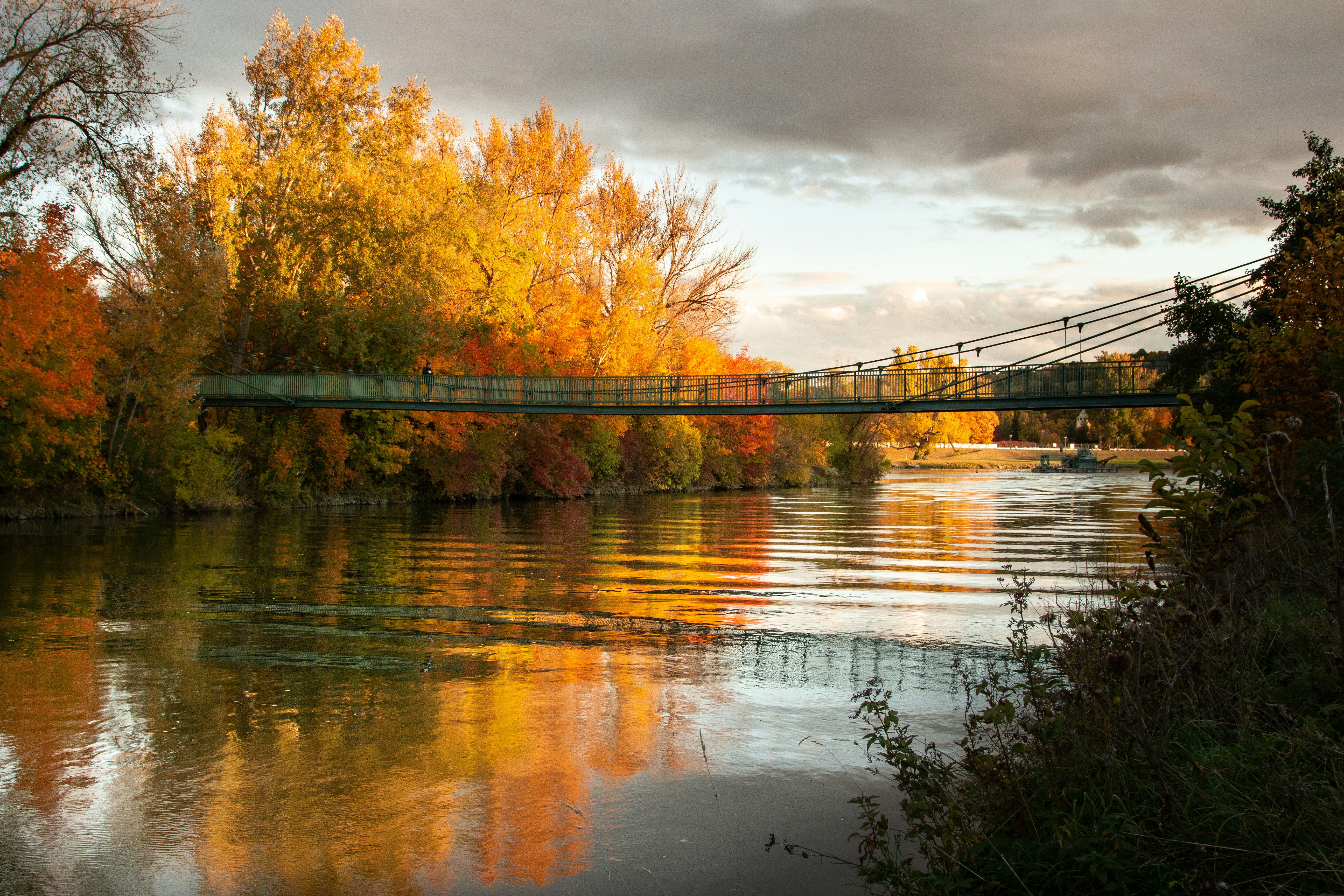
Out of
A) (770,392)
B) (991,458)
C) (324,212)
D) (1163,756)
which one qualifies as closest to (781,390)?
(770,392)

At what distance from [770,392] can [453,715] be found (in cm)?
3039

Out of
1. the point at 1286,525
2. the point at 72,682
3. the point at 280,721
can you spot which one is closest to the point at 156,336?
the point at 72,682

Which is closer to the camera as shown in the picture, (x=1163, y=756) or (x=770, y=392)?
(x=1163, y=756)

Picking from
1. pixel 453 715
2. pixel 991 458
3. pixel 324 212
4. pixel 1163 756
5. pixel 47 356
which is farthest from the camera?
pixel 991 458

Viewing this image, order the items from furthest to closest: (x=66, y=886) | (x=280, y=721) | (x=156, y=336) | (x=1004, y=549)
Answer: (x=156, y=336) < (x=1004, y=549) < (x=280, y=721) < (x=66, y=886)

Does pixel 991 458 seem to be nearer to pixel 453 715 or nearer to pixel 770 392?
pixel 770 392

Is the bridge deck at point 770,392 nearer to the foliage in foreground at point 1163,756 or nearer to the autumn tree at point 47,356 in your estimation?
the autumn tree at point 47,356

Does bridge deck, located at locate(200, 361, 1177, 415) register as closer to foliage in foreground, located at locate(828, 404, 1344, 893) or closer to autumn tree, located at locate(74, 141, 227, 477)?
autumn tree, located at locate(74, 141, 227, 477)

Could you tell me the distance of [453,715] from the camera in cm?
787

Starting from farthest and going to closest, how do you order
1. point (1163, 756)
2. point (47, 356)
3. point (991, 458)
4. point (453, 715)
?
point (991, 458) → point (47, 356) → point (453, 715) → point (1163, 756)

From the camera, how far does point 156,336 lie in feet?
95.4

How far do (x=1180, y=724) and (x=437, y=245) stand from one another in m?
36.1

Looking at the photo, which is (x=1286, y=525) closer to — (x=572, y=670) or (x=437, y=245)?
(x=572, y=670)

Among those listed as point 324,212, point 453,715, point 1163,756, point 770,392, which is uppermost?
point 324,212
